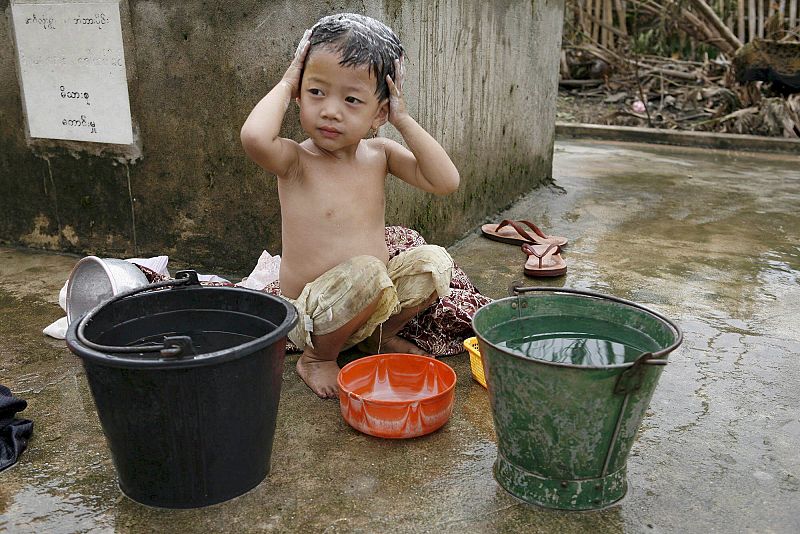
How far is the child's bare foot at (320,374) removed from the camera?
2.45 m

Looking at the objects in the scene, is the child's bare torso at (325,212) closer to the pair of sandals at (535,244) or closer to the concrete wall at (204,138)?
the concrete wall at (204,138)

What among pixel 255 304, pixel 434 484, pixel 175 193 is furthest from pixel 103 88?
pixel 434 484

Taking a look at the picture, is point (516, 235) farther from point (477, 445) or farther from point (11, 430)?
point (11, 430)

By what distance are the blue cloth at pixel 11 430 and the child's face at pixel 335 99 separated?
1191mm

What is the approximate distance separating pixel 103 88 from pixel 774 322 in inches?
128

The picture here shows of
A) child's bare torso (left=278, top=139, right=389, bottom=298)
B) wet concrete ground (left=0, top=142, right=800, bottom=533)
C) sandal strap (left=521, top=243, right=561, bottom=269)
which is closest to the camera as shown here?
wet concrete ground (left=0, top=142, right=800, bottom=533)

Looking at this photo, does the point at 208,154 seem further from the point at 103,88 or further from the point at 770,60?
the point at 770,60

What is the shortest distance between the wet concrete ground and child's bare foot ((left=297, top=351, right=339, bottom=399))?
0.04 metres

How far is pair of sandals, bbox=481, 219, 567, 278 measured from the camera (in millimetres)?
3703

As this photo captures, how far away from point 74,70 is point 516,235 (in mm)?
2483

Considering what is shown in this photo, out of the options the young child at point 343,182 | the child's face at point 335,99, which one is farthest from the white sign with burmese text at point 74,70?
the child's face at point 335,99

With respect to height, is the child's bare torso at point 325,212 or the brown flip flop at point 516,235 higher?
the child's bare torso at point 325,212

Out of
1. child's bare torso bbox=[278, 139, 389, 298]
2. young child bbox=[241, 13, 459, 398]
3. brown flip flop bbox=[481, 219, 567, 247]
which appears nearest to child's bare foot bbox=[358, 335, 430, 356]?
young child bbox=[241, 13, 459, 398]

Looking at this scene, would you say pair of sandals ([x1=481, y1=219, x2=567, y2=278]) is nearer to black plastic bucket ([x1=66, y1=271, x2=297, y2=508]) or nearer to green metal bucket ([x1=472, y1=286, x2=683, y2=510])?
green metal bucket ([x1=472, y1=286, x2=683, y2=510])
